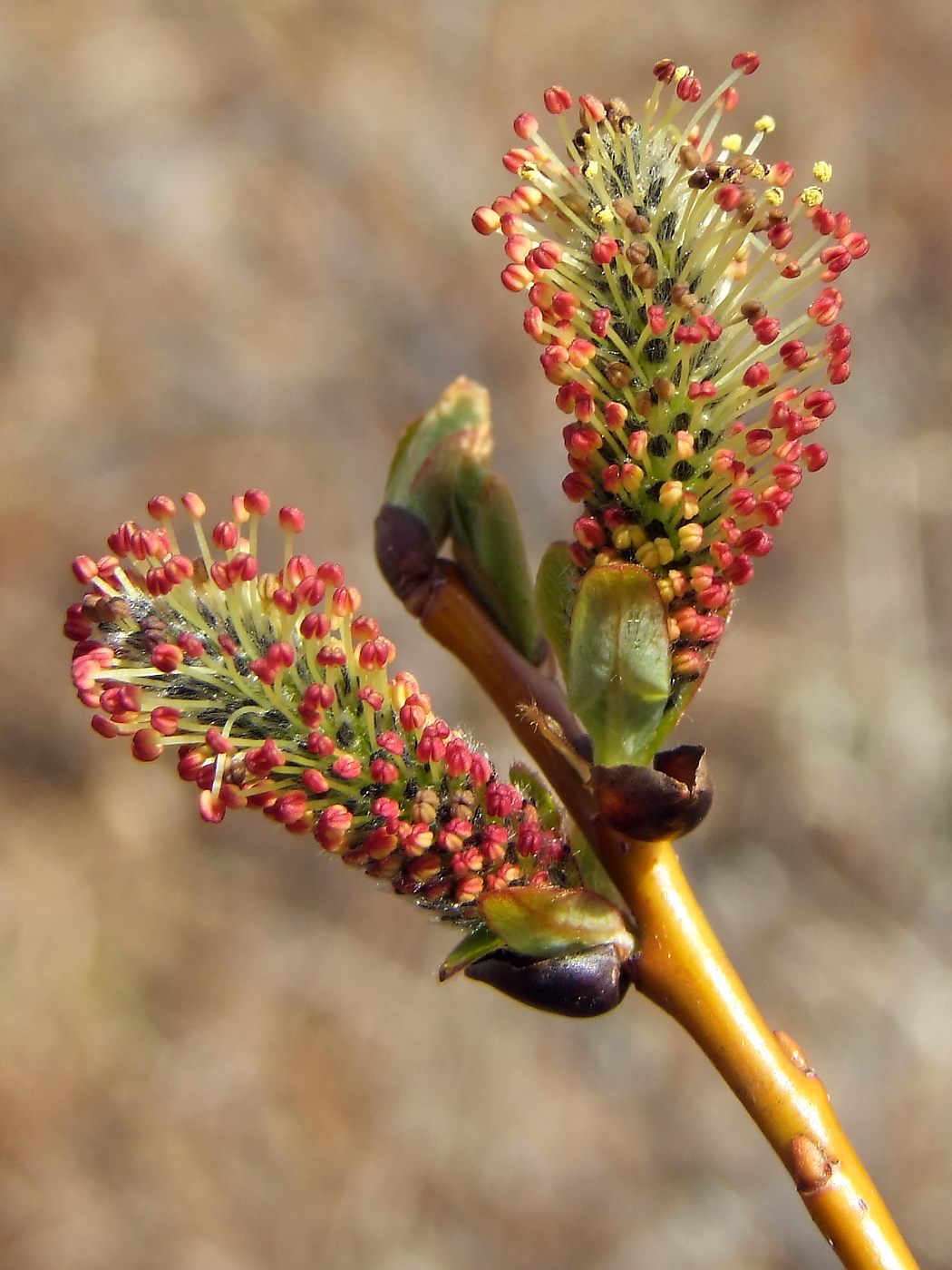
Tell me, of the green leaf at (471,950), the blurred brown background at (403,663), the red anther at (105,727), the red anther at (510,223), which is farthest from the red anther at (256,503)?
the blurred brown background at (403,663)

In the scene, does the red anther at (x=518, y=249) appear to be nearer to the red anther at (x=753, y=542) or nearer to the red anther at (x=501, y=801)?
the red anther at (x=753, y=542)

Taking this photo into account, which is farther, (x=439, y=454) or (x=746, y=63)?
(x=439, y=454)

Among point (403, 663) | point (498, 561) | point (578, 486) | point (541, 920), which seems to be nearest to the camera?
point (541, 920)

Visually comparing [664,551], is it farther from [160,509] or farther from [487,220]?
[160,509]

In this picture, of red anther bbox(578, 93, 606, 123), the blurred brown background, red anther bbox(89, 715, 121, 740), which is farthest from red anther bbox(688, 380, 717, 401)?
the blurred brown background

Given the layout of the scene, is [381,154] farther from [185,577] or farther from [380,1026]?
[185,577]

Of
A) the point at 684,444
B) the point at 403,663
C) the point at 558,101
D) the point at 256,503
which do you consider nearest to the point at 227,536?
the point at 256,503

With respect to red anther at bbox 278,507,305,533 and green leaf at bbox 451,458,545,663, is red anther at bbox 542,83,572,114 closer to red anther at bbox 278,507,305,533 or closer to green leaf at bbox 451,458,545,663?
green leaf at bbox 451,458,545,663
